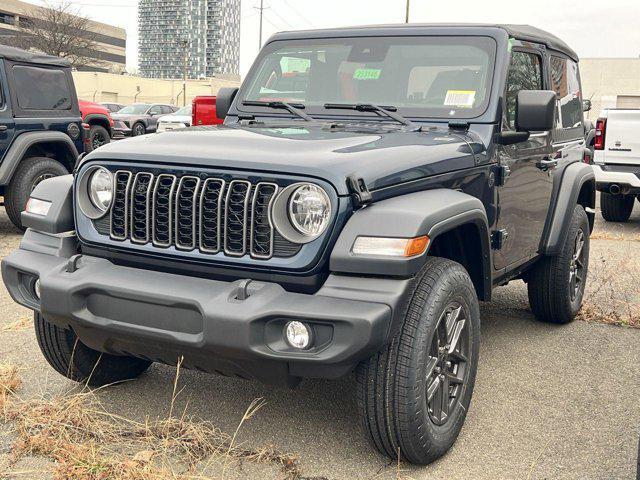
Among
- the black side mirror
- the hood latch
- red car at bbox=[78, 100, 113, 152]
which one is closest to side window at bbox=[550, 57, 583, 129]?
the black side mirror

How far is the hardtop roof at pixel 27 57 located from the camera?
8.09 meters

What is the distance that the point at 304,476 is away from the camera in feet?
9.66

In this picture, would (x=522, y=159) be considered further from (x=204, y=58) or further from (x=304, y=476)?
(x=204, y=58)

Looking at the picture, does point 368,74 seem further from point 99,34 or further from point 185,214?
point 99,34

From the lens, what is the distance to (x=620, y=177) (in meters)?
9.50

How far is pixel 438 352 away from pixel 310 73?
6.49 feet

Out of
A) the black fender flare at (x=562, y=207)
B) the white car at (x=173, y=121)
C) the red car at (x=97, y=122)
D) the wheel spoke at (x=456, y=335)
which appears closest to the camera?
the wheel spoke at (x=456, y=335)

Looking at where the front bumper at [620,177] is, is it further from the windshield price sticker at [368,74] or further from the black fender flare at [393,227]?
the black fender flare at [393,227]

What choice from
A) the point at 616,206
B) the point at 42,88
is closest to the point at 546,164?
the point at 42,88

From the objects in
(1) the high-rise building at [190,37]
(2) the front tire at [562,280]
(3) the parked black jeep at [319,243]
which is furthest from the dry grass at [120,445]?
(1) the high-rise building at [190,37]

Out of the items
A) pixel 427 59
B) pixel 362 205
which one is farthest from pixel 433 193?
pixel 427 59

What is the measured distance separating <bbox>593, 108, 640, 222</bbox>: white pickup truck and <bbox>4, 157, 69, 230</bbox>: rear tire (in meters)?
6.75

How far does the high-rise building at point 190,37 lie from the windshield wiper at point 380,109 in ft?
268

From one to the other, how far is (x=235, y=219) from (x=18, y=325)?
8.81ft
